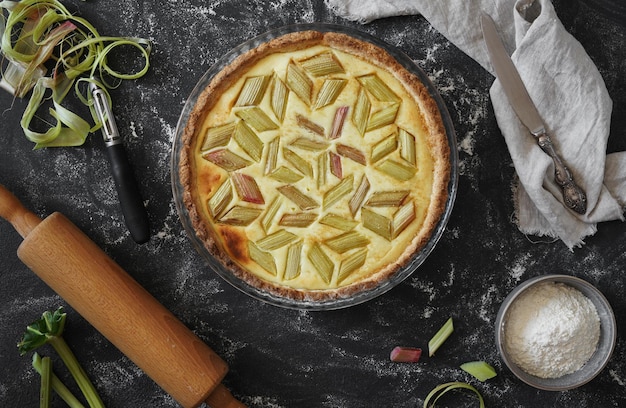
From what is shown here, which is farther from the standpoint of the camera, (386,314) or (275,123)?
(386,314)

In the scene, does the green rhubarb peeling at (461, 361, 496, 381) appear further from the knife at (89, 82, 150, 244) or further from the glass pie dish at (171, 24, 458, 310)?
the knife at (89, 82, 150, 244)

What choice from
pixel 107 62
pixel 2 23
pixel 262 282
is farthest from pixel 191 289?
pixel 2 23

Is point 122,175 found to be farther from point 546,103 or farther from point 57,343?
point 546,103

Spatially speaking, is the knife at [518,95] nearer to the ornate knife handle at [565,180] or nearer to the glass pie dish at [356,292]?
the ornate knife handle at [565,180]

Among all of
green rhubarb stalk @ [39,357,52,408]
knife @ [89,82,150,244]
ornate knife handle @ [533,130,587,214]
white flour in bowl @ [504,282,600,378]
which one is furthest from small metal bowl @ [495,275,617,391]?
green rhubarb stalk @ [39,357,52,408]

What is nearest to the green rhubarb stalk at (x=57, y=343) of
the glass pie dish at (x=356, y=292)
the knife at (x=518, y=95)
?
the glass pie dish at (x=356, y=292)

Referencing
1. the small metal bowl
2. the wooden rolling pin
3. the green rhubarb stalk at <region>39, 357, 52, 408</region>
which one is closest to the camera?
the wooden rolling pin

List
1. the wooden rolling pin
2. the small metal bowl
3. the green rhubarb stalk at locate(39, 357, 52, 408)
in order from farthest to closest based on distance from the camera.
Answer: the green rhubarb stalk at locate(39, 357, 52, 408)
the small metal bowl
the wooden rolling pin

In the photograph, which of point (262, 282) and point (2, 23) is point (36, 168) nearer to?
point (2, 23)
